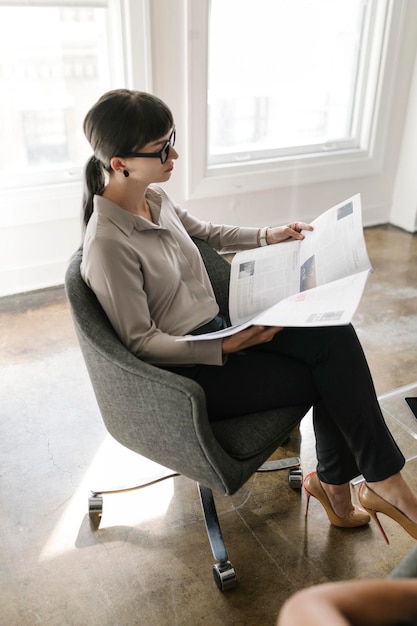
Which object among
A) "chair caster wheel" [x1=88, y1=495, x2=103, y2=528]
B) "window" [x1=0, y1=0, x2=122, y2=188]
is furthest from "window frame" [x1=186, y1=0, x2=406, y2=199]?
"chair caster wheel" [x1=88, y1=495, x2=103, y2=528]

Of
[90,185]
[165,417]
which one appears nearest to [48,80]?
[90,185]

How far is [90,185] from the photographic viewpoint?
153 centimetres

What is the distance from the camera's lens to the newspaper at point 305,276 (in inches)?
50.4

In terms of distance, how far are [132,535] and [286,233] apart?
897 millimetres

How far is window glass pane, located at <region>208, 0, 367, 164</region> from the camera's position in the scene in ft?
10.1

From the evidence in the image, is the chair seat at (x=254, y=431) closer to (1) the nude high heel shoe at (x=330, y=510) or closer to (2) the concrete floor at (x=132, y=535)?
(1) the nude high heel shoe at (x=330, y=510)

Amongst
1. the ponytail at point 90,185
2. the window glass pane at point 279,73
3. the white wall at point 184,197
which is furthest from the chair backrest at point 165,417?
the window glass pane at point 279,73

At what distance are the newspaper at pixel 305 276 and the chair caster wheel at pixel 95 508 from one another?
61 centimetres

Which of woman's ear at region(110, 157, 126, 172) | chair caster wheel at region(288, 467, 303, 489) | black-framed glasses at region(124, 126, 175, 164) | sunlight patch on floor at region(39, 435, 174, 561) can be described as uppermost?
black-framed glasses at region(124, 126, 175, 164)

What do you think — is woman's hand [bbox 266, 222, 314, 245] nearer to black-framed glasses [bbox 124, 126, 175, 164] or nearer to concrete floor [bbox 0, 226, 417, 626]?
black-framed glasses [bbox 124, 126, 175, 164]

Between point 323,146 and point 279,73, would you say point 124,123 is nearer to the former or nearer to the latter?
point 279,73

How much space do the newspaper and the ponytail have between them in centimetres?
40

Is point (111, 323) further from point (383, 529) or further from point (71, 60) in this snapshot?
point (71, 60)

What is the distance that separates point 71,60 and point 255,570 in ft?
7.06
